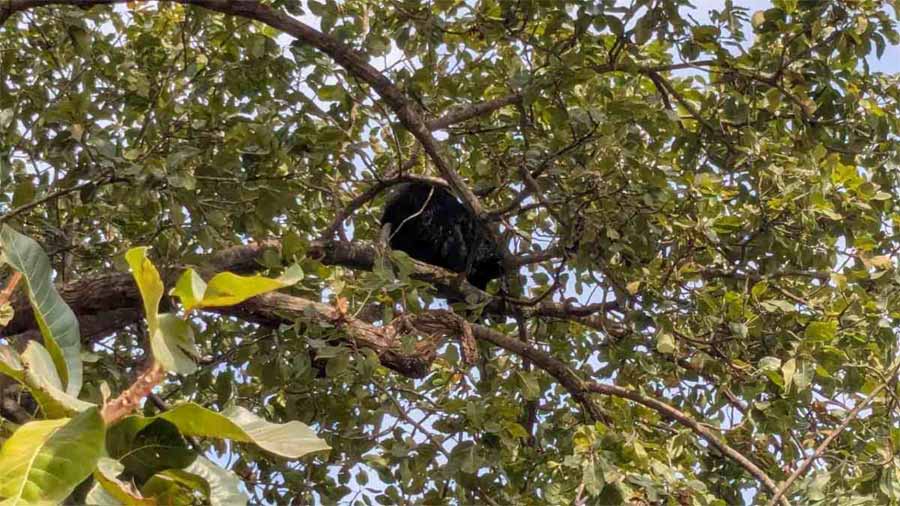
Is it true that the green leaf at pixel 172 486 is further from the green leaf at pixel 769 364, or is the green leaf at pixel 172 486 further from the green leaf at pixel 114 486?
the green leaf at pixel 769 364

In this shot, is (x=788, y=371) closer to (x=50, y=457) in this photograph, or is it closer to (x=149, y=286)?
(x=149, y=286)

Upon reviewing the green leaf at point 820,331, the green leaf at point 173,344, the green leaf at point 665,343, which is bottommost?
the green leaf at point 173,344

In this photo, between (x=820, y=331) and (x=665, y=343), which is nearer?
(x=820, y=331)

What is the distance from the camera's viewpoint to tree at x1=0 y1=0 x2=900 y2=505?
2547 mm

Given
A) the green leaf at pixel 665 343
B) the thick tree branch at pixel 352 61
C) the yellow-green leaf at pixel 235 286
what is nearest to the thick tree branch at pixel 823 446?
the green leaf at pixel 665 343

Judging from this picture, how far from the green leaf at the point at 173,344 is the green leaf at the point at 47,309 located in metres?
0.12

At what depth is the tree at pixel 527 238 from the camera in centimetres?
255

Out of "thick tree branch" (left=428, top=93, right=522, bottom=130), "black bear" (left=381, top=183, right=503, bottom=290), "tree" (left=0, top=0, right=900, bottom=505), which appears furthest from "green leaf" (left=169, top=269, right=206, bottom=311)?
"black bear" (left=381, top=183, right=503, bottom=290)

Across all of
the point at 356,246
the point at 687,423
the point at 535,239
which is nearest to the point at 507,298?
the point at 535,239

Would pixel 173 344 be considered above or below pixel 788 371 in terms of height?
below

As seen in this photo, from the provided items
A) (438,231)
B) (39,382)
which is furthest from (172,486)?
(438,231)

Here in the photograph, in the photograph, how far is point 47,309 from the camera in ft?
3.48

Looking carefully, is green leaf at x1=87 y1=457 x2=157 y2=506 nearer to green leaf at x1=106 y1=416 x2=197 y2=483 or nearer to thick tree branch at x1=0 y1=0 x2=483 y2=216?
green leaf at x1=106 y1=416 x2=197 y2=483

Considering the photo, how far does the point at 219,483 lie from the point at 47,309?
259mm
